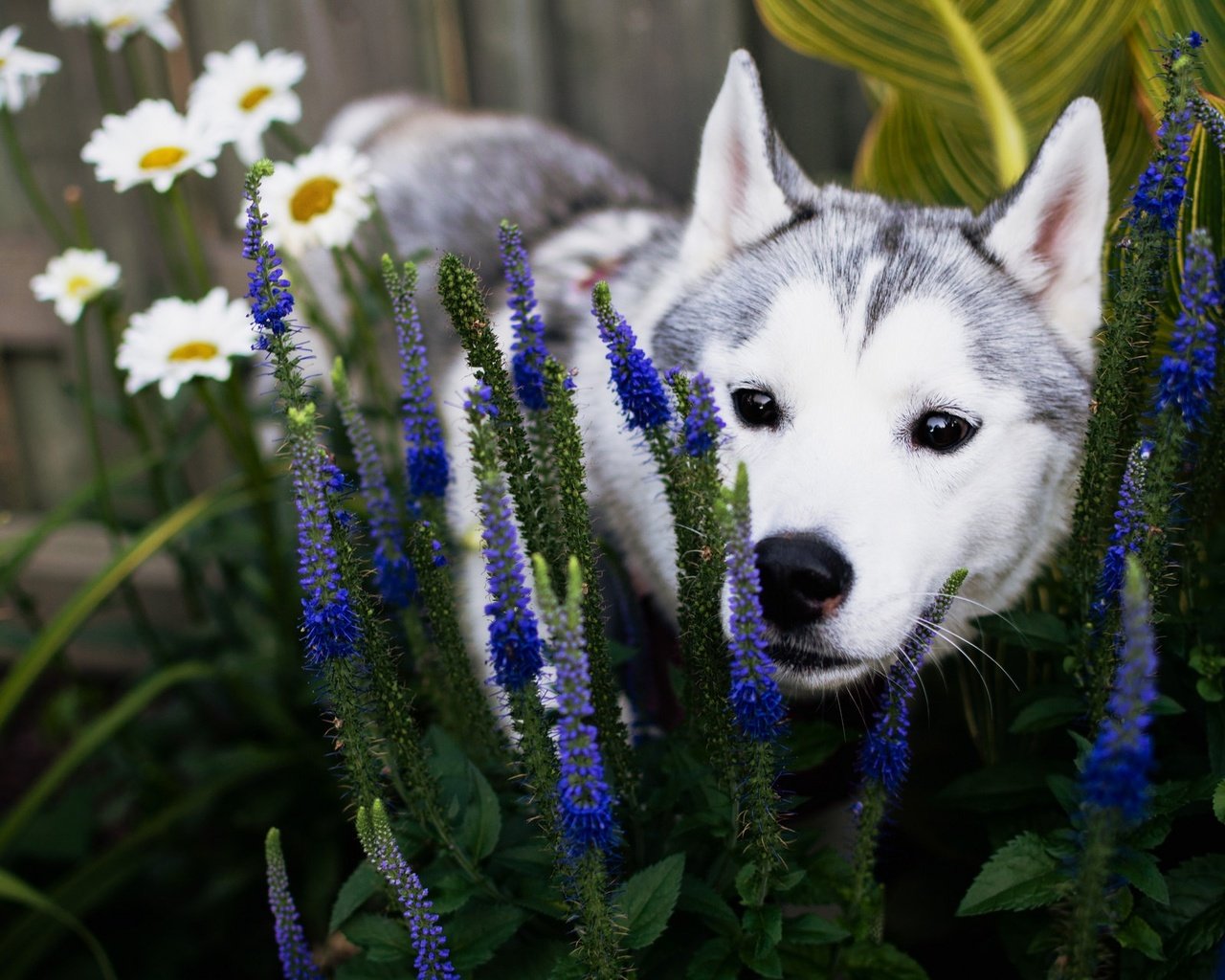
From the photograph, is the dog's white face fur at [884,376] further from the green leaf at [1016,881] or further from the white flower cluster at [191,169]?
the white flower cluster at [191,169]

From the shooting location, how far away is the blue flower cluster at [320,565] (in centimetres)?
97

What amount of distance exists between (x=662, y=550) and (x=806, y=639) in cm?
47

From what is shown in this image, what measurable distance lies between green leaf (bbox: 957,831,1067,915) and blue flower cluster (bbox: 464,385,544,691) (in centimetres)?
52

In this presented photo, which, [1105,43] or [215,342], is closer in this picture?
[215,342]

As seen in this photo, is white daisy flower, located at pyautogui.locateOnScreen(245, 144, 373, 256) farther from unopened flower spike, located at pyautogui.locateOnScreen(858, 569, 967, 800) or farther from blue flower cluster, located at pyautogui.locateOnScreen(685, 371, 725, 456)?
unopened flower spike, located at pyautogui.locateOnScreen(858, 569, 967, 800)

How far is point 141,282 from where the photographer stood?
11.8ft

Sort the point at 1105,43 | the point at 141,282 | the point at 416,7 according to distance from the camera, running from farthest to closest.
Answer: the point at 141,282, the point at 416,7, the point at 1105,43


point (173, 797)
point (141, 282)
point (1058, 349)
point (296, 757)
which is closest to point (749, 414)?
point (1058, 349)

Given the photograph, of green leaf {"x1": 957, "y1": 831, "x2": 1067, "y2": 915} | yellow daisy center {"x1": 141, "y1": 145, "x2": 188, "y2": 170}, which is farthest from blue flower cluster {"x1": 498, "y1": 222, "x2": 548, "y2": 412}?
yellow daisy center {"x1": 141, "y1": 145, "x2": 188, "y2": 170}

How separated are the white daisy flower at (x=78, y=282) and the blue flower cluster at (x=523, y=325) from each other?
1.17 metres

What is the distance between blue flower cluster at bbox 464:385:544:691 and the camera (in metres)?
0.95

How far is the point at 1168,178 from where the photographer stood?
3.67 ft

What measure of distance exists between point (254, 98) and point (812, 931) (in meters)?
1.81

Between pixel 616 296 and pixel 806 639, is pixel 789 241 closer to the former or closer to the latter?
pixel 616 296
